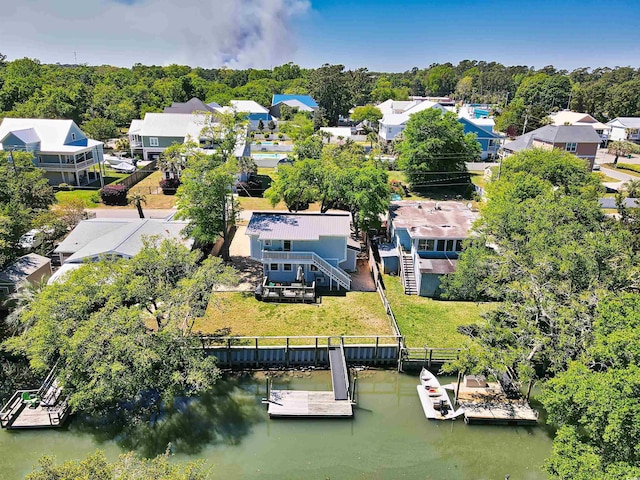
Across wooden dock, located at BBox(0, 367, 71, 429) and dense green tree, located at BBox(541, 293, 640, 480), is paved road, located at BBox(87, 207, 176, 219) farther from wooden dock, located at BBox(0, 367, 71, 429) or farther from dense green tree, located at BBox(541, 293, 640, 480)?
dense green tree, located at BBox(541, 293, 640, 480)

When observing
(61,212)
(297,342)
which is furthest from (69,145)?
(297,342)

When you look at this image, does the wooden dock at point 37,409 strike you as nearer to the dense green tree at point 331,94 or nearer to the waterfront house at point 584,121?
the dense green tree at point 331,94

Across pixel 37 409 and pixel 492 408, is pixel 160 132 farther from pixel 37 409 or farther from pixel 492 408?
pixel 492 408

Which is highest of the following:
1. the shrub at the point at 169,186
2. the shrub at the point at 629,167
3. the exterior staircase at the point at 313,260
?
the shrub at the point at 629,167

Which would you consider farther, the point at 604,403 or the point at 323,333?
the point at 323,333

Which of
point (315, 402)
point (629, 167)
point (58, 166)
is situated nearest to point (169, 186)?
point (58, 166)

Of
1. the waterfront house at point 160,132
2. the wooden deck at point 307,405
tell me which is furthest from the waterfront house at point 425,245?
the waterfront house at point 160,132

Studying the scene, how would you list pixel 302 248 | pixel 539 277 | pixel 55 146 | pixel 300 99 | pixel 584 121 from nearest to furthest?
1. pixel 539 277
2. pixel 302 248
3. pixel 55 146
4. pixel 584 121
5. pixel 300 99

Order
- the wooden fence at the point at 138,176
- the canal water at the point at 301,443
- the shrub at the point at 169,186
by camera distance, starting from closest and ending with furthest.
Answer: the canal water at the point at 301,443
the shrub at the point at 169,186
the wooden fence at the point at 138,176
